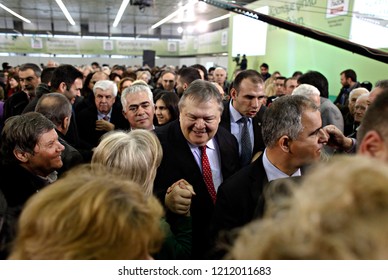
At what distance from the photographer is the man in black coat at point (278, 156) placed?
1403 mm

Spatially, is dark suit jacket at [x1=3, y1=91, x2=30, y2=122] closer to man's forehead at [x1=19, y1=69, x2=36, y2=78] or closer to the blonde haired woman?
man's forehead at [x1=19, y1=69, x2=36, y2=78]

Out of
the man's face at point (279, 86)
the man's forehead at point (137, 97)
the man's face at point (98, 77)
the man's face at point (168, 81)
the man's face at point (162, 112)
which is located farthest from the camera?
the man's face at point (279, 86)

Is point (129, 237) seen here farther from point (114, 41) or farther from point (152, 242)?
point (114, 41)

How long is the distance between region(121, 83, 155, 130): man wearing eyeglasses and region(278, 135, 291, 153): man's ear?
51.6 inches

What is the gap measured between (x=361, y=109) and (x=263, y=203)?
2.21 metres

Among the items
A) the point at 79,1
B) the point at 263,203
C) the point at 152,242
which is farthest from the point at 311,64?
the point at 79,1

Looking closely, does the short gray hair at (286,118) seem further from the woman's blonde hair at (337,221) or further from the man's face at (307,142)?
the woman's blonde hair at (337,221)

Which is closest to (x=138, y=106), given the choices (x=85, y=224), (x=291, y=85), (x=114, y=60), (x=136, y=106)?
(x=136, y=106)

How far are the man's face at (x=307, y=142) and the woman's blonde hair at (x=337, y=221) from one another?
1000 millimetres

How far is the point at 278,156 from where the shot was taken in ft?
4.91

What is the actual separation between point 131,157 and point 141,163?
0.05 meters

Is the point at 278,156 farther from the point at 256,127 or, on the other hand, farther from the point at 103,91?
the point at 103,91

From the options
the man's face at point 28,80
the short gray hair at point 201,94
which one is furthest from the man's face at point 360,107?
the man's face at point 28,80
